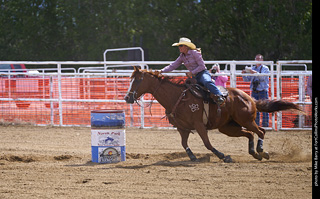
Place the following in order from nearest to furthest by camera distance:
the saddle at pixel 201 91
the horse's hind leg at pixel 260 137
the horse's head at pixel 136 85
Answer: the horse's head at pixel 136 85 → the saddle at pixel 201 91 → the horse's hind leg at pixel 260 137

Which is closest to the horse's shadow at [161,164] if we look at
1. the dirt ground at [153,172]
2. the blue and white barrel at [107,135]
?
the dirt ground at [153,172]

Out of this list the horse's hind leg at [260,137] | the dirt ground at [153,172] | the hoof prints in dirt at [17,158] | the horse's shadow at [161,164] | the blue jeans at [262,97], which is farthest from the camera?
the blue jeans at [262,97]

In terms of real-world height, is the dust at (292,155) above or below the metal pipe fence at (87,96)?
below

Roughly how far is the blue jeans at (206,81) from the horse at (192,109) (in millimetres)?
268

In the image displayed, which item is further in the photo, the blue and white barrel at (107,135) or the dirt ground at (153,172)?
the blue and white barrel at (107,135)

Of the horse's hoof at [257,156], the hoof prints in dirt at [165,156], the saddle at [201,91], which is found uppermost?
the saddle at [201,91]

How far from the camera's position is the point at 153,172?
8.10m

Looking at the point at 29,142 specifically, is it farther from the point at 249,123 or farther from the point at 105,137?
the point at 249,123

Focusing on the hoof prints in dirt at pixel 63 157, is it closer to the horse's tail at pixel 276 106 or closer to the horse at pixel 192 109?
the horse at pixel 192 109

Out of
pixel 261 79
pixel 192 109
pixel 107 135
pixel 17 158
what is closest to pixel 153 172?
pixel 107 135

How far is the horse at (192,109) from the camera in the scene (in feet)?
30.7

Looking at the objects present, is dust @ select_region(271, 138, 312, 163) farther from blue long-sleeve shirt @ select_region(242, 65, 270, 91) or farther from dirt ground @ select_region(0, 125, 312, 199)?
blue long-sleeve shirt @ select_region(242, 65, 270, 91)

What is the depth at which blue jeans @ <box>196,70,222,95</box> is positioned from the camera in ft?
30.6

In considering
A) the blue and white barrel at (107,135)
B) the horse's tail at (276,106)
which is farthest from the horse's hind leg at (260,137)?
the blue and white barrel at (107,135)
